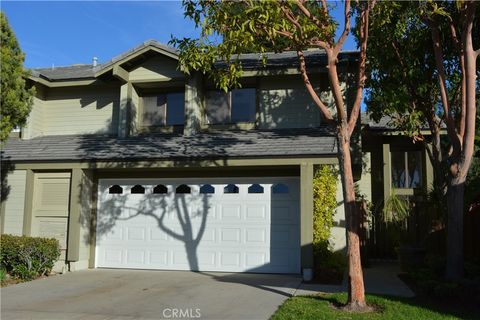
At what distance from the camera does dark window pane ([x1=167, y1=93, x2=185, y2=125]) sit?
14433 millimetres

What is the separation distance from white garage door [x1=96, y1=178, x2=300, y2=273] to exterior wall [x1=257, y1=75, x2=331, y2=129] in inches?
79.3

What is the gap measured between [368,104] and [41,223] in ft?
30.5

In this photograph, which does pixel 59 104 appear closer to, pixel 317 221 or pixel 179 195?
pixel 179 195

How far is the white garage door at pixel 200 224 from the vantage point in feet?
39.7

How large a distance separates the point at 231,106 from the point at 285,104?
1.57 m

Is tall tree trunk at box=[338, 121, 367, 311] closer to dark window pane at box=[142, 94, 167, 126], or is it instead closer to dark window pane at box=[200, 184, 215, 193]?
dark window pane at box=[200, 184, 215, 193]

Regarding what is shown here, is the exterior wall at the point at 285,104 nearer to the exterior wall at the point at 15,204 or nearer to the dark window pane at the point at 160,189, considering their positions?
the dark window pane at the point at 160,189

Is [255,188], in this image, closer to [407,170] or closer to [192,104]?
[192,104]

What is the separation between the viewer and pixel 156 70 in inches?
567

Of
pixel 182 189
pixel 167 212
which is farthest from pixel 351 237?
pixel 167 212

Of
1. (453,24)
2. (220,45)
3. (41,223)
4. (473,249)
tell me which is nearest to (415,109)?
(453,24)

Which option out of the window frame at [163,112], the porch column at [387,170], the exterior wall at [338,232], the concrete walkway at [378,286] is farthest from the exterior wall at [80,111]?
the porch column at [387,170]

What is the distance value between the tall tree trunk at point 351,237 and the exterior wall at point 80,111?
849 cm

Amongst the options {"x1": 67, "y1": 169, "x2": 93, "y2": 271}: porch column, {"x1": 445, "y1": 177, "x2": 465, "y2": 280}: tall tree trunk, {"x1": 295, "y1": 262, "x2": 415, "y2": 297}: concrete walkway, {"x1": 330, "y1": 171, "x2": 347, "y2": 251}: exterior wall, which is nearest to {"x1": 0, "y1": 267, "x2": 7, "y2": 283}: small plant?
{"x1": 67, "y1": 169, "x2": 93, "y2": 271}: porch column
